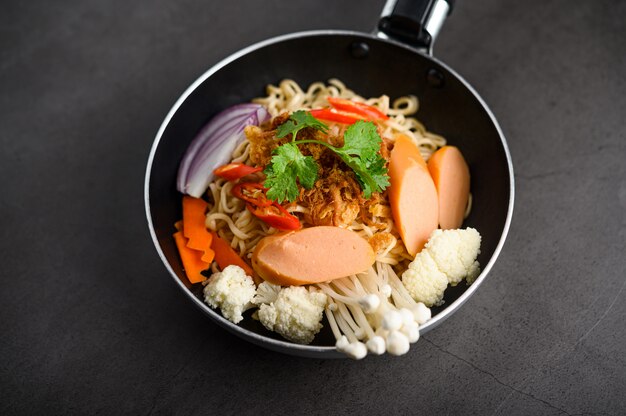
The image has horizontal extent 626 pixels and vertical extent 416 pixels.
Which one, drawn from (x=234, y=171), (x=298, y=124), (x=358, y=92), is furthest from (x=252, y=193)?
(x=358, y=92)

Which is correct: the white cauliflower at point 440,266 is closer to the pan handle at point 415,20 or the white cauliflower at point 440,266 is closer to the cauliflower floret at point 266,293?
the cauliflower floret at point 266,293

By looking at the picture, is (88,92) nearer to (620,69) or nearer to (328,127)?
(328,127)

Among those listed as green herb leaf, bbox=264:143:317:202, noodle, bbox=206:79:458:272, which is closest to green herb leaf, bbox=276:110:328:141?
→ green herb leaf, bbox=264:143:317:202

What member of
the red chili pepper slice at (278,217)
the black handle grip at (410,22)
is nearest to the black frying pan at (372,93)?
the black handle grip at (410,22)

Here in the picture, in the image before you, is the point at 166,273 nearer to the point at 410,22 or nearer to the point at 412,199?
the point at 412,199

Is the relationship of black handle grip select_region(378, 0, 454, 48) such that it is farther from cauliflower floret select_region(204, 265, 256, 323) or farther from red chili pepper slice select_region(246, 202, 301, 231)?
cauliflower floret select_region(204, 265, 256, 323)

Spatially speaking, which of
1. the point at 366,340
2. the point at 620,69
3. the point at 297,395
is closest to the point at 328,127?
the point at 366,340
